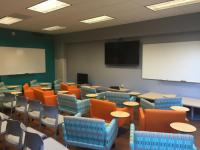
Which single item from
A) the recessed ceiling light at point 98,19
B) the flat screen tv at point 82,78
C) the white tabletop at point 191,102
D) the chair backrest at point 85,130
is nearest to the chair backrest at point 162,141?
the chair backrest at point 85,130

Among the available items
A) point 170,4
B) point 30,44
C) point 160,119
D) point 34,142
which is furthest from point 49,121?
point 30,44

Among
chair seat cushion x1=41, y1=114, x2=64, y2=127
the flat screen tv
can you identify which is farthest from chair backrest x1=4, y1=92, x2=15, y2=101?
the flat screen tv

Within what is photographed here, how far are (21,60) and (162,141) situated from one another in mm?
7654

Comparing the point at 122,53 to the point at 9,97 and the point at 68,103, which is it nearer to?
the point at 68,103

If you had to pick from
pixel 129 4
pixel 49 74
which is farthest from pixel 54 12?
pixel 49 74

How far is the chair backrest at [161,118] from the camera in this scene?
300 cm

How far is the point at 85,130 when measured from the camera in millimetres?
2727

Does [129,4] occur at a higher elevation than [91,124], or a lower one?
higher

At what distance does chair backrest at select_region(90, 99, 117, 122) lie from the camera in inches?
→ 139

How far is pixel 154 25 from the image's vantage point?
587cm

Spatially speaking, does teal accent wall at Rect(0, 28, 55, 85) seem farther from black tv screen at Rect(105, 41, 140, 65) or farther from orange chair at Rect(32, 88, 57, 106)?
black tv screen at Rect(105, 41, 140, 65)

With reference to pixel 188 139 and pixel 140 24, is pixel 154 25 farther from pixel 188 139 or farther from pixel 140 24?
pixel 188 139

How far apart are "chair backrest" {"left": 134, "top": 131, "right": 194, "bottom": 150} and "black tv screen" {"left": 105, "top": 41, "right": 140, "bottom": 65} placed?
15.4 feet

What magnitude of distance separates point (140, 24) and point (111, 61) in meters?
1.90
